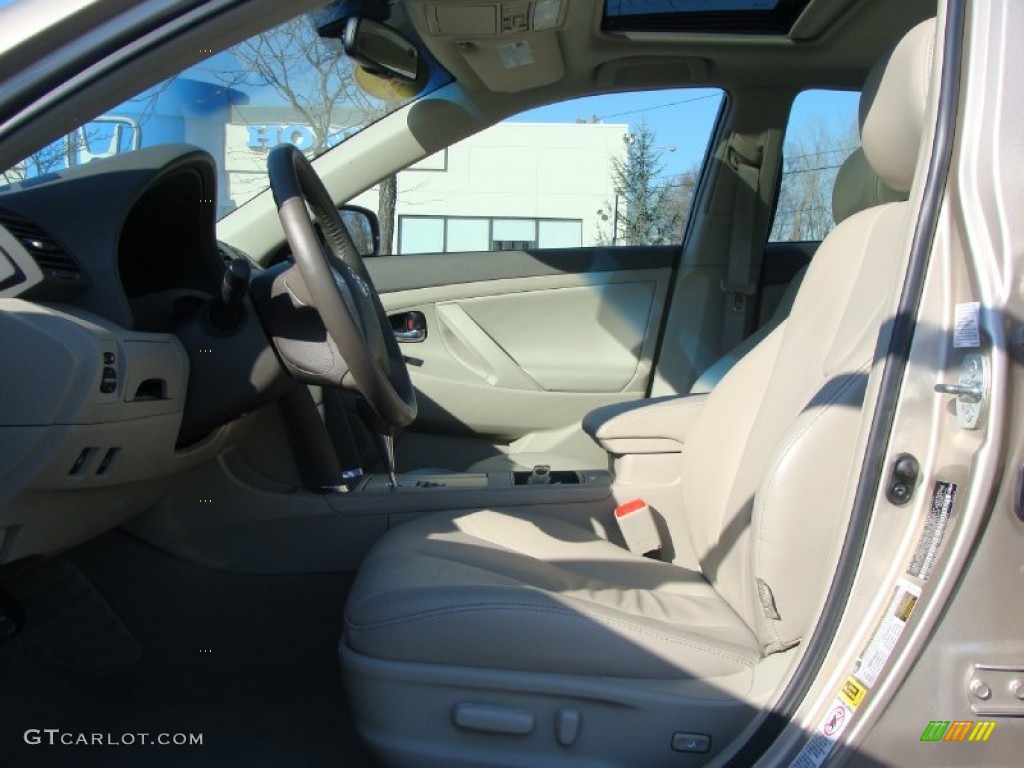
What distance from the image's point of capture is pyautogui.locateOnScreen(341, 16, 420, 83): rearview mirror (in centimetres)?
220

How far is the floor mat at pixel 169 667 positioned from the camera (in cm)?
169

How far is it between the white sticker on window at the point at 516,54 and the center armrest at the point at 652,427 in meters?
1.04

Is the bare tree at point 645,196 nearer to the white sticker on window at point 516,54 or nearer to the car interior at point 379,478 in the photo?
the car interior at point 379,478

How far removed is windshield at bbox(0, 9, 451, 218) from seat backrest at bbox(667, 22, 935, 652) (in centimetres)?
87

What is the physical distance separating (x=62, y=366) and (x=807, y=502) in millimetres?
1073

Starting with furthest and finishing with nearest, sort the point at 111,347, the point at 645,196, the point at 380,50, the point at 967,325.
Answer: the point at 645,196
the point at 380,50
the point at 111,347
the point at 967,325

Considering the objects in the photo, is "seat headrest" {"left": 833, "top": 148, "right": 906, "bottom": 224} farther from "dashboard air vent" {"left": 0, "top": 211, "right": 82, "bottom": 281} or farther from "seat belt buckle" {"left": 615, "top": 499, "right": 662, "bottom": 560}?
"dashboard air vent" {"left": 0, "top": 211, "right": 82, "bottom": 281}

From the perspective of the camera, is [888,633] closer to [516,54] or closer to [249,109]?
[249,109]

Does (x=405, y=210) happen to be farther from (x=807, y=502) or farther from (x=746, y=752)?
(x=746, y=752)

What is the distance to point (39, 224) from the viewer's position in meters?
1.46

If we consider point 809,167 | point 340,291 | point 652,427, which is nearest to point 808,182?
point 809,167

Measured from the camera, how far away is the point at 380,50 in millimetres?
2385

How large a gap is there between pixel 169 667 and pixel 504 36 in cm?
171

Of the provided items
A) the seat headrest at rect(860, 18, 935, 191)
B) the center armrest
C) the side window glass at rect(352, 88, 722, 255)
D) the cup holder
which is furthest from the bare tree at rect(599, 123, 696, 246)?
the seat headrest at rect(860, 18, 935, 191)
